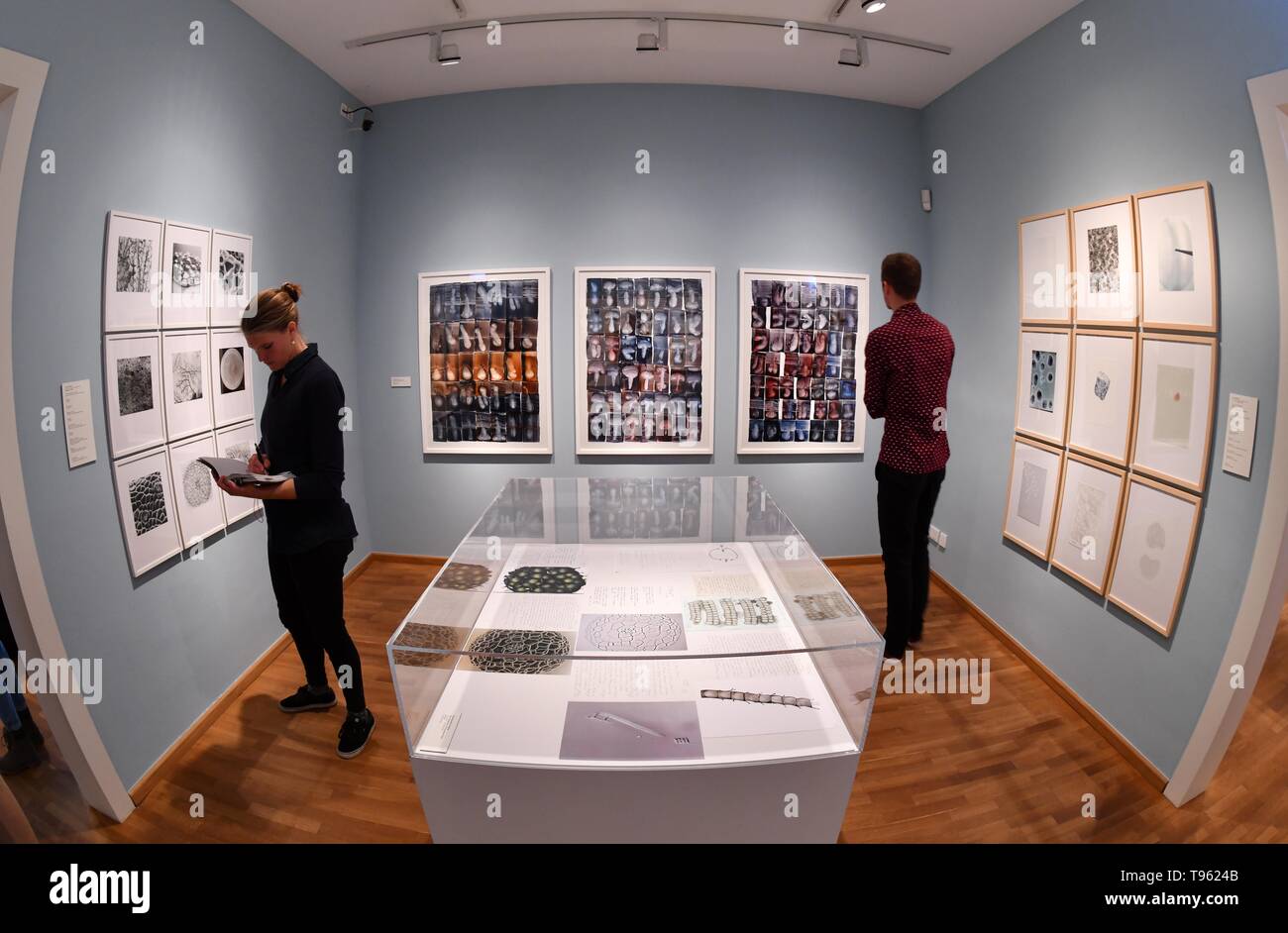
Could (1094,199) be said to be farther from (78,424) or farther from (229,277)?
(78,424)

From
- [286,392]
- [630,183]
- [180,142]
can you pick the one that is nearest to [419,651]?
[286,392]

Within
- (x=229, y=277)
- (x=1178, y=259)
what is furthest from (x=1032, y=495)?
(x=229, y=277)

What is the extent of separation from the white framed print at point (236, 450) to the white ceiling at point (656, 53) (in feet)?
6.58

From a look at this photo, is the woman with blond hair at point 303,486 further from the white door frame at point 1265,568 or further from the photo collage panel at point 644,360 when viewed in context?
the white door frame at point 1265,568

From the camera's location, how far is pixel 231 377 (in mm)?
2619

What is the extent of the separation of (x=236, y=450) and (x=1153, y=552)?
408 centimetres

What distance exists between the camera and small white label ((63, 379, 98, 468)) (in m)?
1.84

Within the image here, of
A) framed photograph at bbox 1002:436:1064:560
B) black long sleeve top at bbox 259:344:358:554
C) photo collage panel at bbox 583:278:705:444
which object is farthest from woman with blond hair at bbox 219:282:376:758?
framed photograph at bbox 1002:436:1064:560

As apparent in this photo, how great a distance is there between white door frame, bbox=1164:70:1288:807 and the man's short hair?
107cm

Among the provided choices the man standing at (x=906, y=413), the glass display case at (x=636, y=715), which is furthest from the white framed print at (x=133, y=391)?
the man standing at (x=906, y=413)

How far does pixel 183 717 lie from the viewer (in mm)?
2295

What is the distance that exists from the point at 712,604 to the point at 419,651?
90 cm

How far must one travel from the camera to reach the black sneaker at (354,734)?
7.26 feet

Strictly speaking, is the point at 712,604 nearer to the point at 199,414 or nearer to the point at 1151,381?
the point at 1151,381
